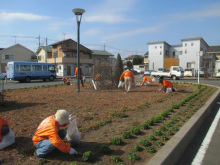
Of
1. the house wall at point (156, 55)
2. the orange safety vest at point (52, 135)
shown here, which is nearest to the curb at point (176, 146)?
the orange safety vest at point (52, 135)

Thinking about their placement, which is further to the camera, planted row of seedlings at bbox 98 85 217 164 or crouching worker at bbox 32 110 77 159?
planted row of seedlings at bbox 98 85 217 164

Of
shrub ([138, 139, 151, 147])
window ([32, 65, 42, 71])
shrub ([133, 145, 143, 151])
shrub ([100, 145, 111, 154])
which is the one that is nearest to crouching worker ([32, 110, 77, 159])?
shrub ([100, 145, 111, 154])

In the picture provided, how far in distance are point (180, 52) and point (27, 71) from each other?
38372mm

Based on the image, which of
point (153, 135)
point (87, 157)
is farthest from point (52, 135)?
point (153, 135)

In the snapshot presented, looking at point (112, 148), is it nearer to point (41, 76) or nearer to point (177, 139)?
point (177, 139)

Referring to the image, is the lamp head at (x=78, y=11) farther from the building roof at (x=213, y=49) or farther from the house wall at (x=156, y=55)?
the building roof at (x=213, y=49)

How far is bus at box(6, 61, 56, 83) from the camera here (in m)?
20.2

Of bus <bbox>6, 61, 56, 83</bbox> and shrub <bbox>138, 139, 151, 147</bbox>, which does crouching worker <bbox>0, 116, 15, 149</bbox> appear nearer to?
shrub <bbox>138, 139, 151, 147</bbox>

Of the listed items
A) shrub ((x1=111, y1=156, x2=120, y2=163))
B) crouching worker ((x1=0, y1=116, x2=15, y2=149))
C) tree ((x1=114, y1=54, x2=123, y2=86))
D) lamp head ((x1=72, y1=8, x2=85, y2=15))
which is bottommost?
shrub ((x1=111, y1=156, x2=120, y2=163))

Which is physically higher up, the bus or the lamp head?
the lamp head

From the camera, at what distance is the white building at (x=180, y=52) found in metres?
40.8

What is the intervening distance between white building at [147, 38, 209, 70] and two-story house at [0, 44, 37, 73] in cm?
3330

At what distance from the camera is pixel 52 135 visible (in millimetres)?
2736

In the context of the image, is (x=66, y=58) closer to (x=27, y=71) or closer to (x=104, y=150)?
(x=27, y=71)
